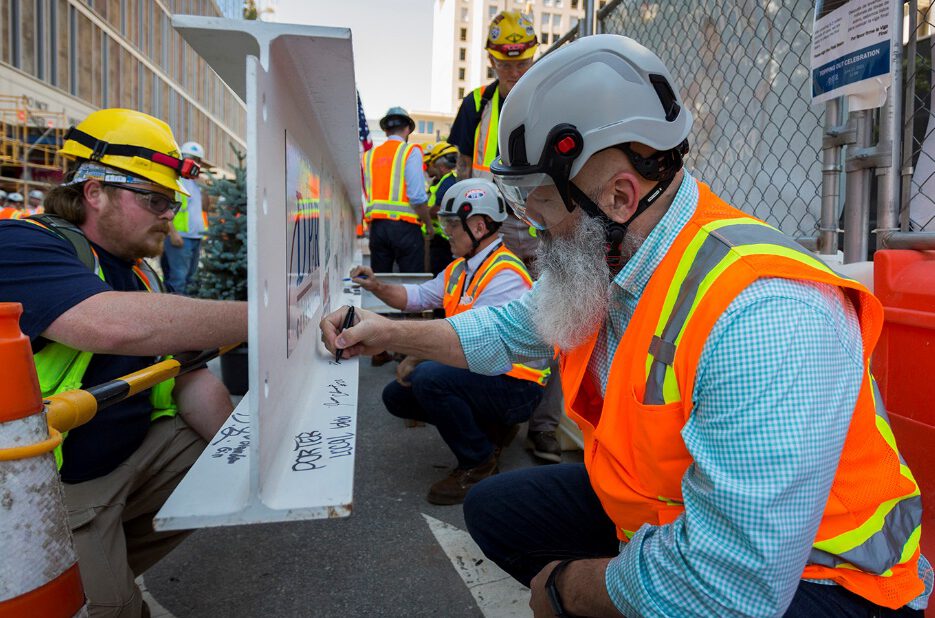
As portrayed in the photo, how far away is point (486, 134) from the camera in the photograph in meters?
4.59

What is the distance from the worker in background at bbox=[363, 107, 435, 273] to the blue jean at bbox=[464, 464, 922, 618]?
458cm

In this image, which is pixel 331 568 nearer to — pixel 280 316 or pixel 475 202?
pixel 280 316

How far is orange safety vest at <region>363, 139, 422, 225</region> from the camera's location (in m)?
6.24

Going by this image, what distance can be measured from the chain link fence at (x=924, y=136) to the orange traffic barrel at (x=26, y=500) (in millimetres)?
2579

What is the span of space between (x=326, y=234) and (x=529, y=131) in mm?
1838

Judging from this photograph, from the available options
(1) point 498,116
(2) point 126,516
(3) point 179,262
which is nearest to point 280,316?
(2) point 126,516

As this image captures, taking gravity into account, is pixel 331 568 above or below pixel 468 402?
below

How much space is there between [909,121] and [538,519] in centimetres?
187

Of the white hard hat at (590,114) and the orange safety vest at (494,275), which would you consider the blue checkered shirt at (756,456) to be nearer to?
Answer: the white hard hat at (590,114)

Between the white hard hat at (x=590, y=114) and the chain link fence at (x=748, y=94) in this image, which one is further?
the chain link fence at (x=748, y=94)

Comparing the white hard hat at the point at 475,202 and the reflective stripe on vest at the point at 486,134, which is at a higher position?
the reflective stripe on vest at the point at 486,134

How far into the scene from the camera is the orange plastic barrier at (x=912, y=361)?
5.21ft

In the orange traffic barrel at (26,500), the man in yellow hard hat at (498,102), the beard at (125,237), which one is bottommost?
the orange traffic barrel at (26,500)

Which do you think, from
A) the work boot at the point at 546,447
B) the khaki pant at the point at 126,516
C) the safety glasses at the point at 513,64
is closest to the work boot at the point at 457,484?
the work boot at the point at 546,447
